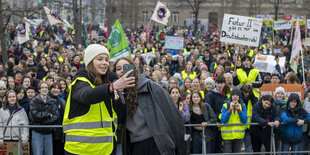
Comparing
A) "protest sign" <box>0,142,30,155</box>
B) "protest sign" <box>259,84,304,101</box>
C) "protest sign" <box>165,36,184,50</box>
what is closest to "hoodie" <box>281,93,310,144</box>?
"protest sign" <box>259,84,304,101</box>

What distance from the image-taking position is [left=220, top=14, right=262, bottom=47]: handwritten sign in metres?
12.6

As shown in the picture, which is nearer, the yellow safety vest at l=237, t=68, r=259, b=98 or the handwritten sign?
the yellow safety vest at l=237, t=68, r=259, b=98

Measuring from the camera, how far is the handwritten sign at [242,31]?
1260cm

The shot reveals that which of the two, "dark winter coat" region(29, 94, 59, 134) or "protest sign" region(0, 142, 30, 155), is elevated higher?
"dark winter coat" region(29, 94, 59, 134)

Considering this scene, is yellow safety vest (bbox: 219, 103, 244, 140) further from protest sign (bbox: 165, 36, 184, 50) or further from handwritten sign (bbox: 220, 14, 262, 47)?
protest sign (bbox: 165, 36, 184, 50)

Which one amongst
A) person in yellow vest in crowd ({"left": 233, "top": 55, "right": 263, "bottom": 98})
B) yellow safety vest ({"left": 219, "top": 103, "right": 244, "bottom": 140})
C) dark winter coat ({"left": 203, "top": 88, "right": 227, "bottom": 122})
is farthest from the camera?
person in yellow vest in crowd ({"left": 233, "top": 55, "right": 263, "bottom": 98})

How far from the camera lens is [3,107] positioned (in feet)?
25.5

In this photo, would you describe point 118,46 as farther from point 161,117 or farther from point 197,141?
point 161,117

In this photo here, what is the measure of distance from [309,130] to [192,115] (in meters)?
2.34

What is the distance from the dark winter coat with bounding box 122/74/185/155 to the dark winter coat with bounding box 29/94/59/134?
12.3 feet

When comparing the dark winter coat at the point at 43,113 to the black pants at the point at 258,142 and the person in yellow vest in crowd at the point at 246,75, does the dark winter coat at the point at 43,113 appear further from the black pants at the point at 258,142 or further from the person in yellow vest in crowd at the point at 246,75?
the person in yellow vest in crowd at the point at 246,75

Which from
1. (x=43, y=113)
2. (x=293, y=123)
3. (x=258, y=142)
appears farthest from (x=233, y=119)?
(x=43, y=113)

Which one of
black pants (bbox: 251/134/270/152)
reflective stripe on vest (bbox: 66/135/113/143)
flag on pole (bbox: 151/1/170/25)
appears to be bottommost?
black pants (bbox: 251/134/270/152)

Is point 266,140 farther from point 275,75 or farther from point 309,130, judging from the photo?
point 275,75
